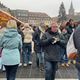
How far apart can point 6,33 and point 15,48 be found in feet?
1.25

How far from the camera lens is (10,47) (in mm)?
7547

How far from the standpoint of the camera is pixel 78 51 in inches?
248

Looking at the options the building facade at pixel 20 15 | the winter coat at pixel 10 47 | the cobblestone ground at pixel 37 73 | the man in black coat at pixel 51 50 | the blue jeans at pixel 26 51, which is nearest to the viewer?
the winter coat at pixel 10 47

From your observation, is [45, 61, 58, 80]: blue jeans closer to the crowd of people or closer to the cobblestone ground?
the crowd of people

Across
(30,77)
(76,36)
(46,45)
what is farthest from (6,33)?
(30,77)

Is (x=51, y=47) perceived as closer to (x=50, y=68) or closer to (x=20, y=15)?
(x=50, y=68)

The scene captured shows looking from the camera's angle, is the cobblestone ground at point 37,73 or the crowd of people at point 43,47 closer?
the crowd of people at point 43,47

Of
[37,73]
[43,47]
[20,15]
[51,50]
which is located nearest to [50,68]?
[51,50]

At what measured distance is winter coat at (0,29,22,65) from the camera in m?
7.52

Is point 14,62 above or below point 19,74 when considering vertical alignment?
above

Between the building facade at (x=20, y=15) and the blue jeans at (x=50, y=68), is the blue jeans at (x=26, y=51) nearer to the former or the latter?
the blue jeans at (x=50, y=68)

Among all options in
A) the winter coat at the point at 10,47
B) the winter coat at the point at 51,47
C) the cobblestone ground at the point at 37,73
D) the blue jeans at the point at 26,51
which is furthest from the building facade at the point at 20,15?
the winter coat at the point at 10,47

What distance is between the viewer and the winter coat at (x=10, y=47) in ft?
24.7

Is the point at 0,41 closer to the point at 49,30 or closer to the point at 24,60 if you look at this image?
the point at 49,30
